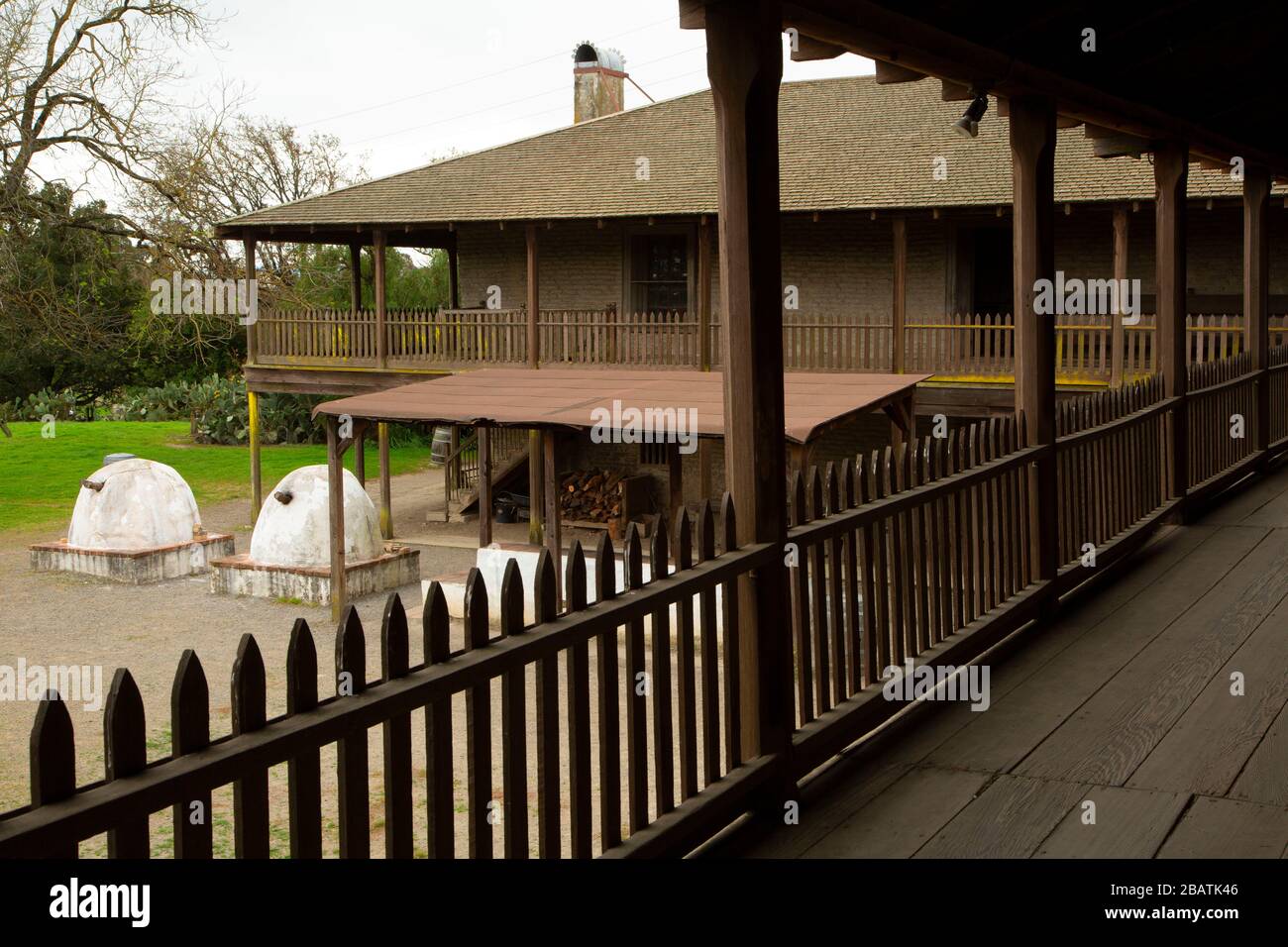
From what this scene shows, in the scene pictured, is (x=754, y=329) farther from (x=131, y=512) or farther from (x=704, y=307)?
(x=131, y=512)

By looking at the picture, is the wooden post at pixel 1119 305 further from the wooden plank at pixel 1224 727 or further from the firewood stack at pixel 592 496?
the wooden plank at pixel 1224 727

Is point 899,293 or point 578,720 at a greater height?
point 899,293

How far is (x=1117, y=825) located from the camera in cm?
415

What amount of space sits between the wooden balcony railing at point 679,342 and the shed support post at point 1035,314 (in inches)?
393

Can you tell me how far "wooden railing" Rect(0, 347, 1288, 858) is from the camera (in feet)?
7.79

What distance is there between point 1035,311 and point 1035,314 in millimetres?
18

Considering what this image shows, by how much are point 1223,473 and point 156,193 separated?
2129cm

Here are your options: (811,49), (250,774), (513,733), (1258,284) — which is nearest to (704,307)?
(1258,284)

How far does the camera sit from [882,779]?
4672mm

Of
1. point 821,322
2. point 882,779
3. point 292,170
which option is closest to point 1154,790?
point 882,779

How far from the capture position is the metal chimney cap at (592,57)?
102ft

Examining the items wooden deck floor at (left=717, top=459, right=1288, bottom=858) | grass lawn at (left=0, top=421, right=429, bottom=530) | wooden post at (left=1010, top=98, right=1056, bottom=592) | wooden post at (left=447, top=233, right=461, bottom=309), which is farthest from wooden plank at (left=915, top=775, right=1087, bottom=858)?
grass lawn at (left=0, top=421, right=429, bottom=530)

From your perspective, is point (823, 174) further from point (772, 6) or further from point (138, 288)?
point (138, 288)

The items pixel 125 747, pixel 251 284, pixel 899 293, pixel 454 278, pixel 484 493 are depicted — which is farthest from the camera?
pixel 454 278
